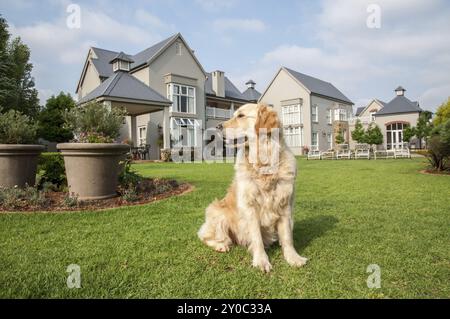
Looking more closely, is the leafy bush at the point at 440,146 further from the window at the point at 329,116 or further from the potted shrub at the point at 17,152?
the window at the point at 329,116

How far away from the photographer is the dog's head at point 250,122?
3146 millimetres

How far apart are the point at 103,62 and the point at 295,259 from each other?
30389mm

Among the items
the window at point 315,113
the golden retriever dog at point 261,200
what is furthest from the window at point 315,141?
the golden retriever dog at point 261,200

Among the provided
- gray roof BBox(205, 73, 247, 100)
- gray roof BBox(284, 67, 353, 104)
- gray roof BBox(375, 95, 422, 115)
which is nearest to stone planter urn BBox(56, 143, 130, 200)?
gray roof BBox(205, 73, 247, 100)

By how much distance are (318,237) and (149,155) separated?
2228cm

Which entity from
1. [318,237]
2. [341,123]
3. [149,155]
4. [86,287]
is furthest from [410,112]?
[86,287]

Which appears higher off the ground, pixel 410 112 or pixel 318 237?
pixel 410 112

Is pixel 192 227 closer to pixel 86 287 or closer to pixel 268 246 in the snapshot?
pixel 268 246

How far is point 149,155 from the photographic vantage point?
80.8 ft

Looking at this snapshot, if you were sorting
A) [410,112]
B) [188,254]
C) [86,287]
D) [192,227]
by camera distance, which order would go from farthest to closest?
[410,112], [192,227], [188,254], [86,287]

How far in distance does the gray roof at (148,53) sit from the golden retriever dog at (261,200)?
24.2m

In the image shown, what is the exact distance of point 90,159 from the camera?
5488mm

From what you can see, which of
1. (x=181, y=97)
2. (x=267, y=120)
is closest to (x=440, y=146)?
(x=267, y=120)
